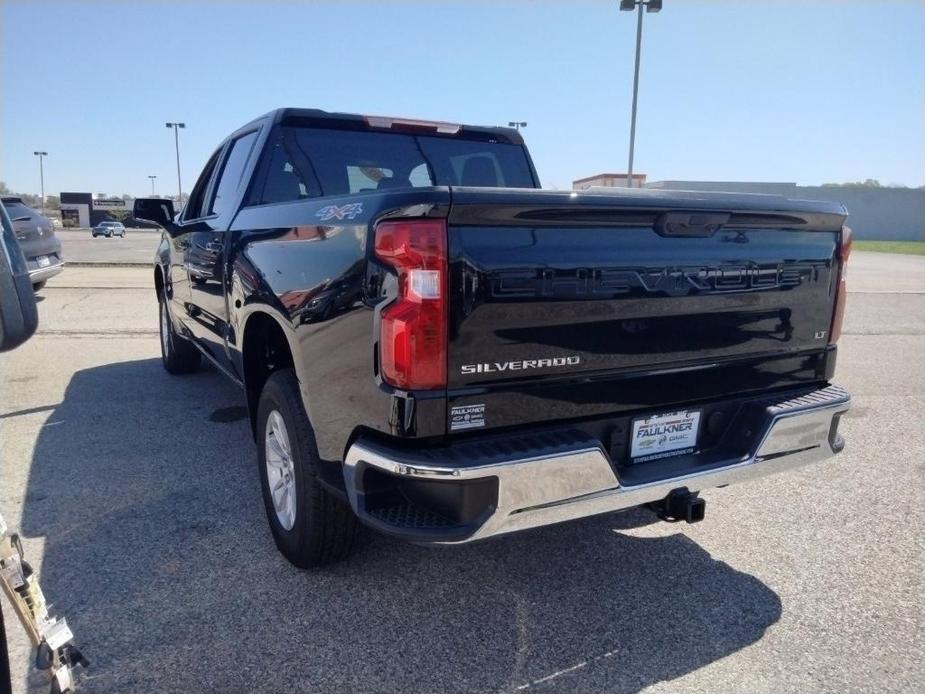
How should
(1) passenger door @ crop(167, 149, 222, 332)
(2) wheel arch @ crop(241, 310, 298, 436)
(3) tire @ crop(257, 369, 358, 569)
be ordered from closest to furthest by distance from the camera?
(3) tire @ crop(257, 369, 358, 569) → (2) wheel arch @ crop(241, 310, 298, 436) → (1) passenger door @ crop(167, 149, 222, 332)

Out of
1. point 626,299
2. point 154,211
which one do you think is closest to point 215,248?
point 154,211

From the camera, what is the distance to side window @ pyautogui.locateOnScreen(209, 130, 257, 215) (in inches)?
166

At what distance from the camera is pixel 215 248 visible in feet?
13.2

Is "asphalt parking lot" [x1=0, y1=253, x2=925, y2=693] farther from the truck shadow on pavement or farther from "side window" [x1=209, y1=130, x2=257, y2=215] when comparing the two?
"side window" [x1=209, y1=130, x2=257, y2=215]

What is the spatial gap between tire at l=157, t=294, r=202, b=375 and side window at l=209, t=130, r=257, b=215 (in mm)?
2072

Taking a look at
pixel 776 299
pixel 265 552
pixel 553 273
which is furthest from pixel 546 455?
pixel 265 552

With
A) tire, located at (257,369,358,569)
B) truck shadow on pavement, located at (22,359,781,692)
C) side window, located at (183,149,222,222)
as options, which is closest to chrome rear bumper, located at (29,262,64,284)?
side window, located at (183,149,222,222)

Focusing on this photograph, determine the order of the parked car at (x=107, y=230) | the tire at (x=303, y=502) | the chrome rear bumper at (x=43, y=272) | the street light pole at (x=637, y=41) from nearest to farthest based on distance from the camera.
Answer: the tire at (x=303, y=502)
the chrome rear bumper at (x=43, y=272)
the street light pole at (x=637, y=41)
the parked car at (x=107, y=230)

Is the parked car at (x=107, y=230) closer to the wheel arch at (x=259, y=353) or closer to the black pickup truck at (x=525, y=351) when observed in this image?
the wheel arch at (x=259, y=353)

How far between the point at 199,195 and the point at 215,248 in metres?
1.61

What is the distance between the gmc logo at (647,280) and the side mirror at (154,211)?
13.9 ft

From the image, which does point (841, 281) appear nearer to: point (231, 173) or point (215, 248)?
point (215, 248)

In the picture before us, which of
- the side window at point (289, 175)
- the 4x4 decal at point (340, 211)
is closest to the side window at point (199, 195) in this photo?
the side window at point (289, 175)

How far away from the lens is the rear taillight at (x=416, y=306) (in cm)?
214
